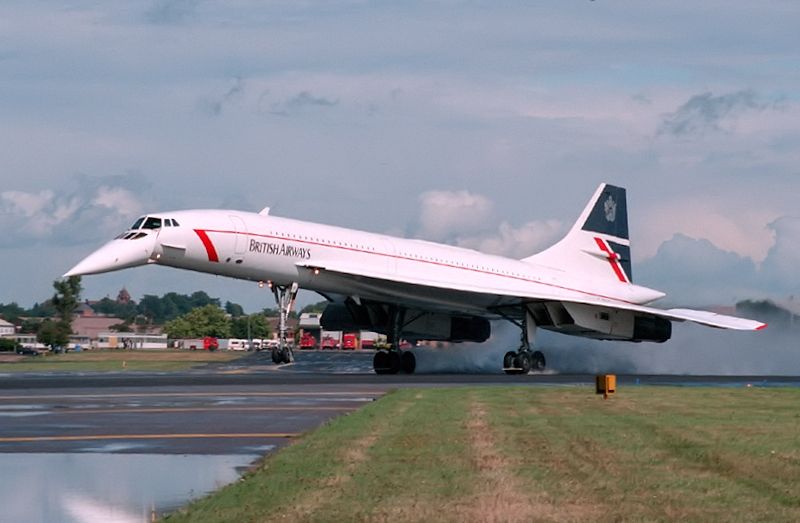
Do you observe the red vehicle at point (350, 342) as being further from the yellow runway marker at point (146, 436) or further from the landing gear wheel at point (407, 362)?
the yellow runway marker at point (146, 436)

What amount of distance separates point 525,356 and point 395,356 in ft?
14.0

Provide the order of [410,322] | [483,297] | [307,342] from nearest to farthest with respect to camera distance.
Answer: [483,297]
[410,322]
[307,342]

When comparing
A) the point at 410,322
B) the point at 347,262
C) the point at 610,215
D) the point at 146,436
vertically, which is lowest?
the point at 146,436

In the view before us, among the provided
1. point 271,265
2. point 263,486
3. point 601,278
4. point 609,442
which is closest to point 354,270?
point 271,265

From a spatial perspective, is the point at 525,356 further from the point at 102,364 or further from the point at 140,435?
the point at 140,435

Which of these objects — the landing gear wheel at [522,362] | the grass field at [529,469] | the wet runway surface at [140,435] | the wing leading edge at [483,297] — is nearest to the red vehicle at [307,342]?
the wing leading edge at [483,297]

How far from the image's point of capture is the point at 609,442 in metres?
14.4

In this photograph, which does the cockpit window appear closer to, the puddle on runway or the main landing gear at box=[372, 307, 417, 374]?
the main landing gear at box=[372, 307, 417, 374]

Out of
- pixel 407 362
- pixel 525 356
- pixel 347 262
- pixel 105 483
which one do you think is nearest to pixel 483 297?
pixel 525 356

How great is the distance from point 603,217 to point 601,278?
2.51 meters

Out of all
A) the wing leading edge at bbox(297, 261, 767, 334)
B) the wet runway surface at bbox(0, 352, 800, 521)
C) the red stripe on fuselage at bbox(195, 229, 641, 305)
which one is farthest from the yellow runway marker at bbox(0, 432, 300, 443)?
the wing leading edge at bbox(297, 261, 767, 334)

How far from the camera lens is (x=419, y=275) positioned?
40125mm

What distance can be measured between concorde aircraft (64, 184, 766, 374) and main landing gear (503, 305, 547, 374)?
0.15ft

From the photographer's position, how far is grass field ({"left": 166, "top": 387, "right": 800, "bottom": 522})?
9.44m
